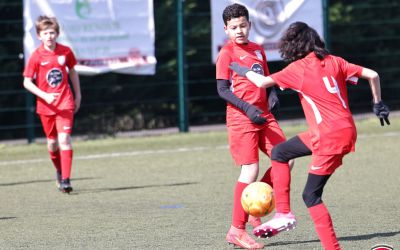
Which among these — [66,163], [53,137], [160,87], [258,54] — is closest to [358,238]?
[258,54]

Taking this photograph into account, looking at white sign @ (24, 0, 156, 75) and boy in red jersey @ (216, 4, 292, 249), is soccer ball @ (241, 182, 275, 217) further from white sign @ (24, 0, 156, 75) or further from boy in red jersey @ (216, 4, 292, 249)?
white sign @ (24, 0, 156, 75)

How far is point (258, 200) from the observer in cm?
762

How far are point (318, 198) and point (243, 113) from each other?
1228mm

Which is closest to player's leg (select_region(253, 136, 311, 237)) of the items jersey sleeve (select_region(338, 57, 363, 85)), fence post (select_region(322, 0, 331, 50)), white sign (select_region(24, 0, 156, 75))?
jersey sleeve (select_region(338, 57, 363, 85))

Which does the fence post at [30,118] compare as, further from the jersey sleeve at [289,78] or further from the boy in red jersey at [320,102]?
the jersey sleeve at [289,78]

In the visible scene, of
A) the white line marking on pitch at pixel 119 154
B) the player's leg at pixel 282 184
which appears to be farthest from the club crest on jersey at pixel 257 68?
the white line marking on pitch at pixel 119 154

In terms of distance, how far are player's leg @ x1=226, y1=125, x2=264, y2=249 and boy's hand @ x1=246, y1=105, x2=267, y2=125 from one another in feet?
0.83

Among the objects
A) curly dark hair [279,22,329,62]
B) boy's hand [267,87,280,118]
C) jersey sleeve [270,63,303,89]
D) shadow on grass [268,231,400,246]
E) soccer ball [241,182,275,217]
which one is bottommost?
shadow on grass [268,231,400,246]

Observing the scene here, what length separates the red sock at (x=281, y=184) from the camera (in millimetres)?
7590

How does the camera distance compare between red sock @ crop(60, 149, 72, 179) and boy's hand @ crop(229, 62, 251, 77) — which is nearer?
boy's hand @ crop(229, 62, 251, 77)

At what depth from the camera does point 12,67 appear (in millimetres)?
17016

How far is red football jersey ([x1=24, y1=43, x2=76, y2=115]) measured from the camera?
1159 cm

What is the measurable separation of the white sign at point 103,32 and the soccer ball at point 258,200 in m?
8.87

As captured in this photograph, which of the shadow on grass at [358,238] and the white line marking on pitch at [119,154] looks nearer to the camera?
the shadow on grass at [358,238]
